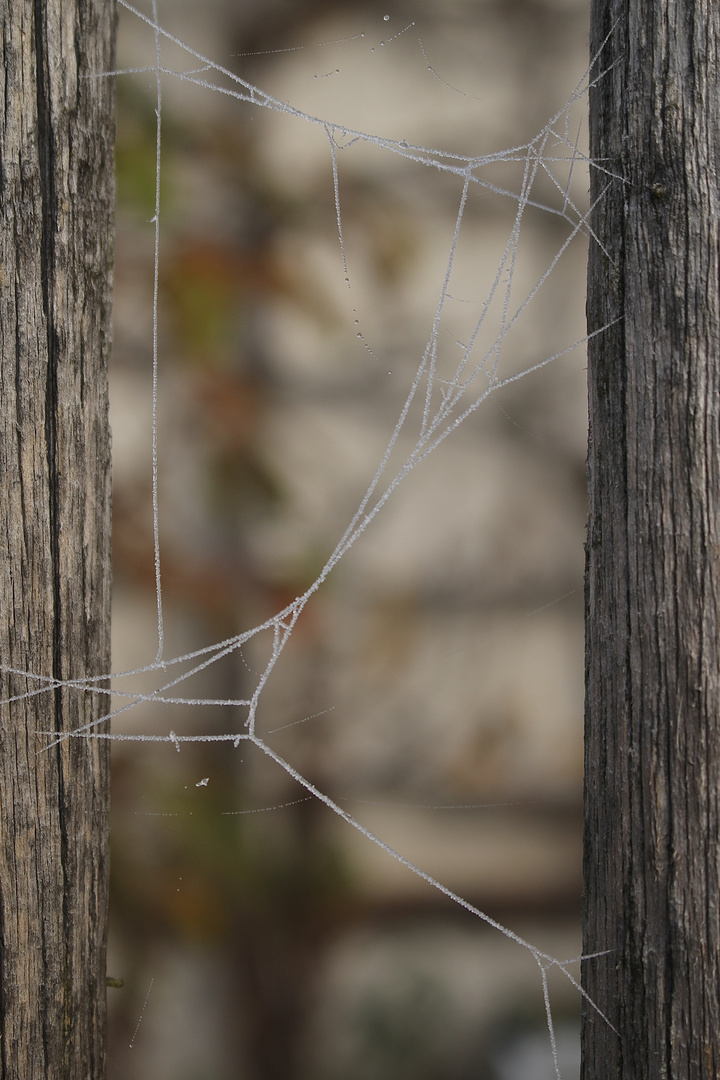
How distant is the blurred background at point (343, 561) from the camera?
1.87 meters

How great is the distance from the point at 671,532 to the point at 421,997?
1.70 meters

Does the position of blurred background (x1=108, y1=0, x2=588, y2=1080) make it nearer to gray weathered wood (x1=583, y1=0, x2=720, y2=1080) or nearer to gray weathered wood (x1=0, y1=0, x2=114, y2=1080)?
gray weathered wood (x1=0, y1=0, x2=114, y2=1080)

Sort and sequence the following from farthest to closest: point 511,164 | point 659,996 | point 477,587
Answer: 1. point 477,587
2. point 511,164
3. point 659,996

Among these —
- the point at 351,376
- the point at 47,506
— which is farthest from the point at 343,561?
the point at 47,506

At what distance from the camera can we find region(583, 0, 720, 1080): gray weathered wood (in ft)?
2.48

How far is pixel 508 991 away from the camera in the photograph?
200 cm

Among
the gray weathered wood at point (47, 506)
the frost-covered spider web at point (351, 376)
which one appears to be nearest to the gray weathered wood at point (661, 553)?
the gray weathered wood at point (47, 506)

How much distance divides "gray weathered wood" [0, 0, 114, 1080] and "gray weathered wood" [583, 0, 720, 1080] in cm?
59

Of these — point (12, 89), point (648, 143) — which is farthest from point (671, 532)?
point (12, 89)

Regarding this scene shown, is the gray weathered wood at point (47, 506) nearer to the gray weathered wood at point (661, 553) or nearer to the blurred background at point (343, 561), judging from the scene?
the gray weathered wood at point (661, 553)

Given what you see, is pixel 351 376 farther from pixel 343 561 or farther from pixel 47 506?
pixel 47 506

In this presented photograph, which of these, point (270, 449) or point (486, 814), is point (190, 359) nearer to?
point (270, 449)

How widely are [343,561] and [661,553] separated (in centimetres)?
120

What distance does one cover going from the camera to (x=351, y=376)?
1.94 meters
